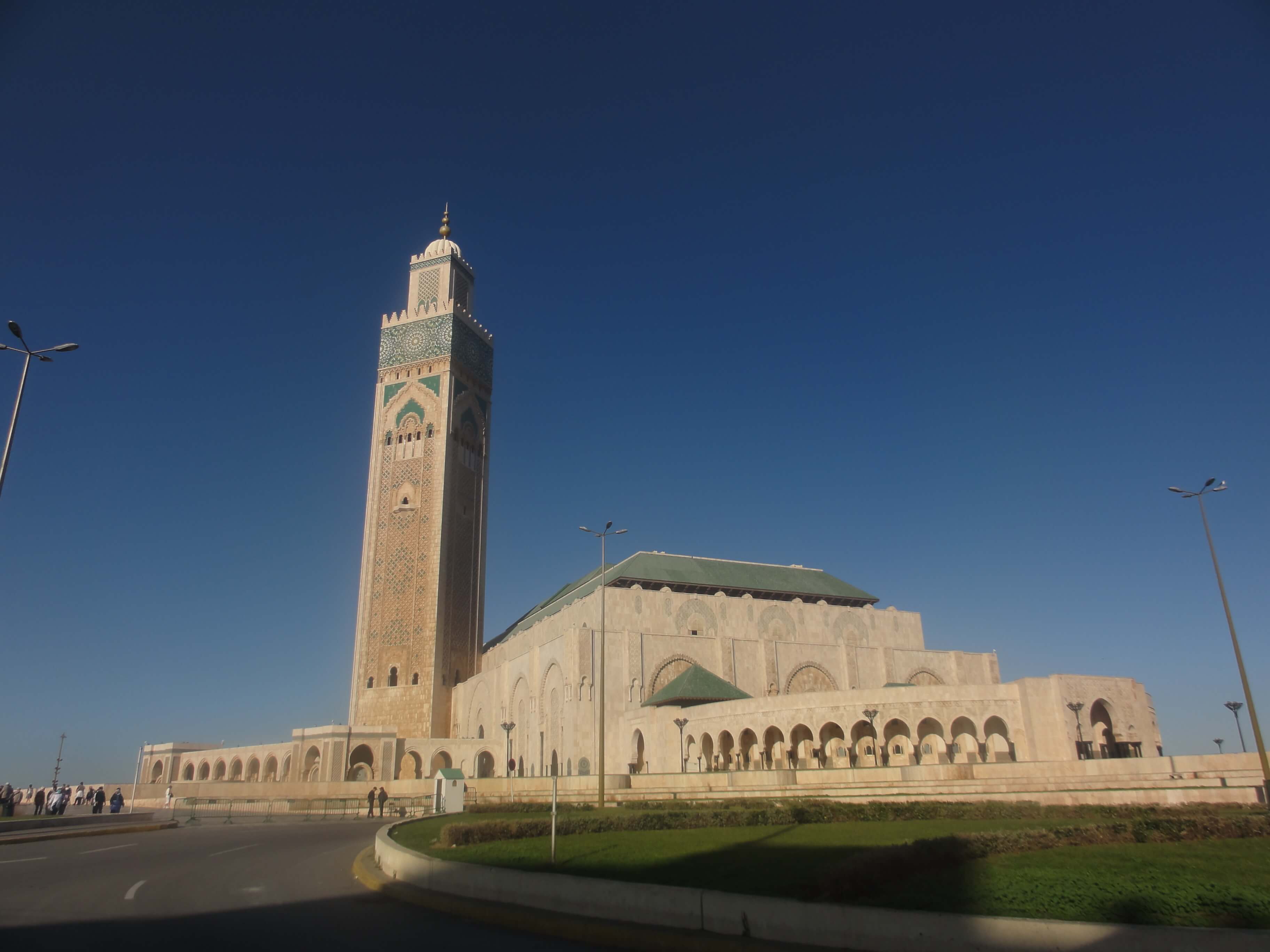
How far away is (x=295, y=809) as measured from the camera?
1316 inches

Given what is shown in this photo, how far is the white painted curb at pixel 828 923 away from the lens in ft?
17.5

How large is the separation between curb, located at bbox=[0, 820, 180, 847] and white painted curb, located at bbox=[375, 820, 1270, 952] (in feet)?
47.5

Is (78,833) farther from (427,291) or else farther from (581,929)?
(427,291)

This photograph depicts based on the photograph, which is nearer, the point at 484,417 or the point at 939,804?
the point at 939,804

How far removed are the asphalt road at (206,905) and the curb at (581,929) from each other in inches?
5.5

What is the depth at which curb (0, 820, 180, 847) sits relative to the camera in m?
17.4

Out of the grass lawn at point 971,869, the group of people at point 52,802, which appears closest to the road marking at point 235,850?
the grass lawn at point 971,869

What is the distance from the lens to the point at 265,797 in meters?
40.2

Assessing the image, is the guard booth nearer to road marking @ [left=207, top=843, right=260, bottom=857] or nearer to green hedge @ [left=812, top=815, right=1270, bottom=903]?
road marking @ [left=207, top=843, right=260, bottom=857]

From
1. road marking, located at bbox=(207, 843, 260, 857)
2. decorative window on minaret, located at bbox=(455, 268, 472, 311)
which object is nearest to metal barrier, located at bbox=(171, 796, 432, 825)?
road marking, located at bbox=(207, 843, 260, 857)

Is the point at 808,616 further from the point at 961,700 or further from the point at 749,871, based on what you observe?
the point at 749,871

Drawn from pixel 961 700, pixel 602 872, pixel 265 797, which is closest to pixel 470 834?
pixel 602 872

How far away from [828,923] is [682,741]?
2682cm

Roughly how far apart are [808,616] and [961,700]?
1764 cm
